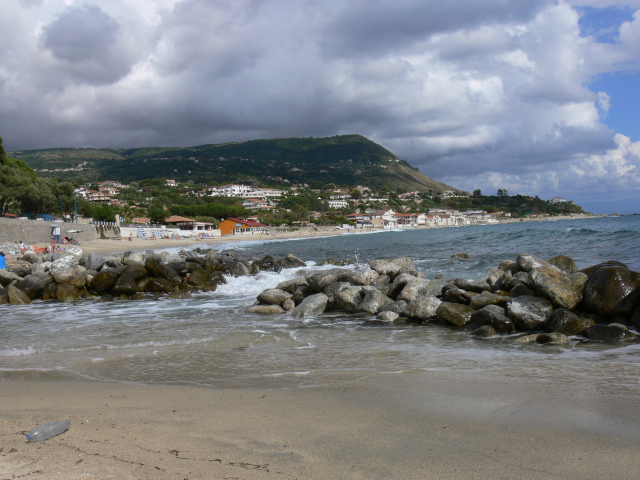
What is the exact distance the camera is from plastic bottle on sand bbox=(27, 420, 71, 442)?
386 centimetres

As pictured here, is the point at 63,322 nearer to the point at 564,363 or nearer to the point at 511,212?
the point at 564,363

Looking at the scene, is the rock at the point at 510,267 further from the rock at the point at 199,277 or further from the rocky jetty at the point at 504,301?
the rock at the point at 199,277

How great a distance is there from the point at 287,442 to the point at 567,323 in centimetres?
675

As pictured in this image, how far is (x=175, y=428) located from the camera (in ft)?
13.8

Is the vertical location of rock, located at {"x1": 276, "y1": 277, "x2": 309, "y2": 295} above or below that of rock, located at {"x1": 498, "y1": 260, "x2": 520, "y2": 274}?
below

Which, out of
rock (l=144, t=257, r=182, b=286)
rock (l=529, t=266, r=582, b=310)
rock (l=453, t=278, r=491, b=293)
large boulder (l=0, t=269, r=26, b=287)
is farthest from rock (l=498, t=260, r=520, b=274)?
large boulder (l=0, t=269, r=26, b=287)

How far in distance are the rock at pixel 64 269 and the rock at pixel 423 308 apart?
1250cm

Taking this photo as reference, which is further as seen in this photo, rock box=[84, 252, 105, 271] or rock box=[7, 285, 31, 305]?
rock box=[84, 252, 105, 271]

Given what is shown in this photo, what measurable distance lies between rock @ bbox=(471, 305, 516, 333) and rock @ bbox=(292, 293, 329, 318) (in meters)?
3.90

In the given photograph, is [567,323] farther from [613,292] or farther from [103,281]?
[103,281]

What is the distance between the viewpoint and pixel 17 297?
568 inches

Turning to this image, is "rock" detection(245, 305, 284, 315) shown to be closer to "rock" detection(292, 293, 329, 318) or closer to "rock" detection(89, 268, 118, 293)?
"rock" detection(292, 293, 329, 318)

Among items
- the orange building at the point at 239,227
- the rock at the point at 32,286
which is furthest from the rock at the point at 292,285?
the orange building at the point at 239,227

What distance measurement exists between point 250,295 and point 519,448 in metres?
12.6
